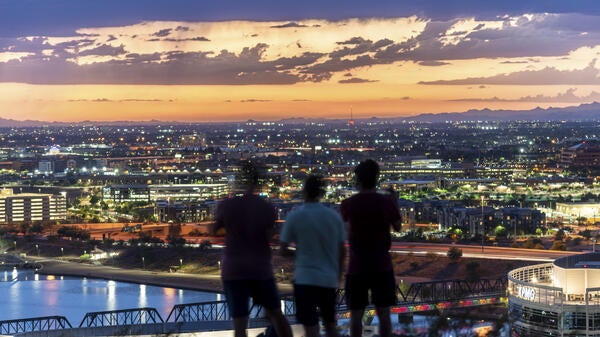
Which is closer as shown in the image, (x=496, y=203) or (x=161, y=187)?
(x=496, y=203)

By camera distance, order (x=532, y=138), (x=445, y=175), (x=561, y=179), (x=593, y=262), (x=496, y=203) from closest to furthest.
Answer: (x=593, y=262) < (x=496, y=203) < (x=561, y=179) < (x=445, y=175) < (x=532, y=138)

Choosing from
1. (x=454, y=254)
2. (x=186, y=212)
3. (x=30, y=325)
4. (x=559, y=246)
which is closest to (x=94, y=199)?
(x=186, y=212)

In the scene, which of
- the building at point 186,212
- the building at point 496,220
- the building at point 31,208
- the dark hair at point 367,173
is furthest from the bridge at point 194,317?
the building at point 31,208

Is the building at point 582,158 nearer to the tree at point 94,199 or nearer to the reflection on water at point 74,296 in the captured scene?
the tree at point 94,199

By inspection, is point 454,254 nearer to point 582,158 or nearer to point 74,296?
point 74,296

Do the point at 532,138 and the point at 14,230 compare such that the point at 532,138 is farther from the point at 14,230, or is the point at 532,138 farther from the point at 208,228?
the point at 208,228

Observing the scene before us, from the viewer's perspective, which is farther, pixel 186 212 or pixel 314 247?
pixel 186 212

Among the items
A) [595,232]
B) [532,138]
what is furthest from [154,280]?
[532,138]

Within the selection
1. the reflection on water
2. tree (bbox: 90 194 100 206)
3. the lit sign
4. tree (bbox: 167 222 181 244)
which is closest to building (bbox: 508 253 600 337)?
the lit sign
